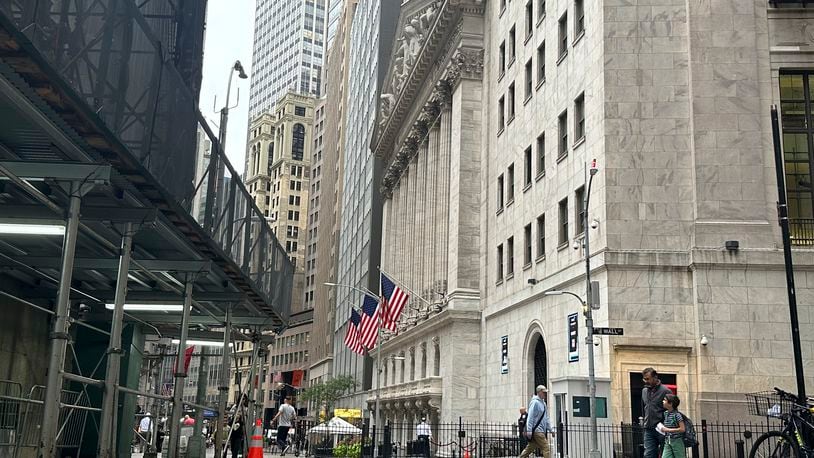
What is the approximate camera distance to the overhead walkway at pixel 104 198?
736cm

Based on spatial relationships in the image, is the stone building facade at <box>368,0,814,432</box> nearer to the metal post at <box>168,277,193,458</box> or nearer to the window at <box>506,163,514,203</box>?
the window at <box>506,163,514,203</box>

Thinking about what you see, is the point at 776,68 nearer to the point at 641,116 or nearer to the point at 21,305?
the point at 641,116

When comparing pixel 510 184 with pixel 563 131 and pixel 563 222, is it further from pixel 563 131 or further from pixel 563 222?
pixel 563 222

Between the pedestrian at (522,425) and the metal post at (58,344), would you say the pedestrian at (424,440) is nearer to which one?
the pedestrian at (522,425)

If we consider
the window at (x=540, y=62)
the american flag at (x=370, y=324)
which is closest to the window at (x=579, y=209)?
the window at (x=540, y=62)

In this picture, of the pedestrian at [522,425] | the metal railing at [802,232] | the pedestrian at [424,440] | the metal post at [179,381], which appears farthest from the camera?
the pedestrian at [424,440]

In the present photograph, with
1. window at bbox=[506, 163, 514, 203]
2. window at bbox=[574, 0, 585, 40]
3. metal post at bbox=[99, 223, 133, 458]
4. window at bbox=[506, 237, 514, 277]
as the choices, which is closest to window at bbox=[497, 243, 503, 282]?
window at bbox=[506, 237, 514, 277]

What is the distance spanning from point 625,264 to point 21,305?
2107 centimetres

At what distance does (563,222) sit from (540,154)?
511cm

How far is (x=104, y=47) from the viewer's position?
26.3ft

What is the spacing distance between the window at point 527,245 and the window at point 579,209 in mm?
6682

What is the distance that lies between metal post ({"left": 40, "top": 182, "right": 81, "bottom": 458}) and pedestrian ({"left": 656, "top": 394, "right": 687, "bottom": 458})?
9585 mm

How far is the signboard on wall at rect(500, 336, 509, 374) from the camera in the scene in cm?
4234

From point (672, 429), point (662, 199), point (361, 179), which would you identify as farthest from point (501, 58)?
point (361, 179)
